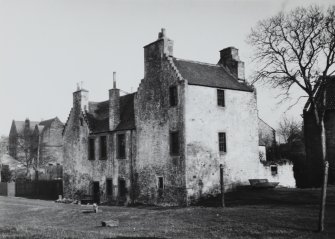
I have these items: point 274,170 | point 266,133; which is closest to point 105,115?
point 274,170

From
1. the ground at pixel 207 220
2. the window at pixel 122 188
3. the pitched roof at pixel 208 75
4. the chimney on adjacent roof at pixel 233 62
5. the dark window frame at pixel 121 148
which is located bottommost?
the ground at pixel 207 220

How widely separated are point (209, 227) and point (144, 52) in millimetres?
16809

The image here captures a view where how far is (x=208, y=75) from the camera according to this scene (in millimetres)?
29625

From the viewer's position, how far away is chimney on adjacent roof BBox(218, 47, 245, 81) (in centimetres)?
3166

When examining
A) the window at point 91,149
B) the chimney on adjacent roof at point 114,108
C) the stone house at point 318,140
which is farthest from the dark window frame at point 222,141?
the window at point 91,149

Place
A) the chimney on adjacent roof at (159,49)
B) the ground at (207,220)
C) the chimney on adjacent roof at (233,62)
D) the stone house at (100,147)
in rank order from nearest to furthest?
the ground at (207,220) < the chimney on adjacent roof at (159,49) < the chimney on adjacent roof at (233,62) < the stone house at (100,147)

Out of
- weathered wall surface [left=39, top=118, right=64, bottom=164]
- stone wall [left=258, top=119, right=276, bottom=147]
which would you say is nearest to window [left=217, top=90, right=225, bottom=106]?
stone wall [left=258, top=119, right=276, bottom=147]

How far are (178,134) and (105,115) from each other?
12.2 metres

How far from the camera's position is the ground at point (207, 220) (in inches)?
617

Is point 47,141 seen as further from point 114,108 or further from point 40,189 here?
point 114,108

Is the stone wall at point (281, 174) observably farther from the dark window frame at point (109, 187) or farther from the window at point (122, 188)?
the dark window frame at point (109, 187)

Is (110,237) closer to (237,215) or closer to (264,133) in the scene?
(237,215)

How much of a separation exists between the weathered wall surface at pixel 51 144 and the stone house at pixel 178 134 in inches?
1647

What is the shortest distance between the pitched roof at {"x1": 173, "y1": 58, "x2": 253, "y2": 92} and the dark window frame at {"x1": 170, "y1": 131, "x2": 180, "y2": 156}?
3814 millimetres
